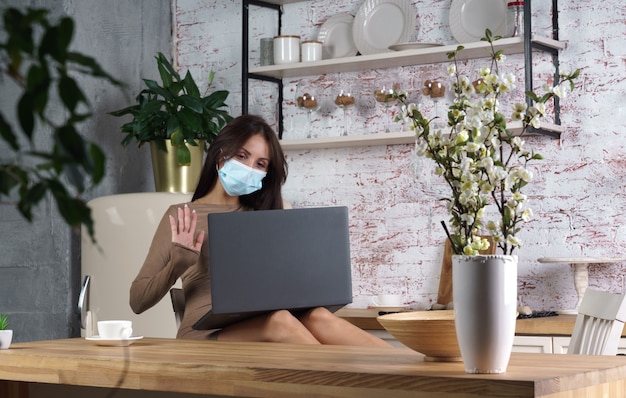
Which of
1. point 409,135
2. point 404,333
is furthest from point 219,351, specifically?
point 409,135

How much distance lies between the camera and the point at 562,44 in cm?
386

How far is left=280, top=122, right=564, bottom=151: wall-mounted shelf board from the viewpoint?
3980 millimetres

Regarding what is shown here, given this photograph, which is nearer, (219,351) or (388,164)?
(219,351)

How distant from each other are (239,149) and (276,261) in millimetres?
881

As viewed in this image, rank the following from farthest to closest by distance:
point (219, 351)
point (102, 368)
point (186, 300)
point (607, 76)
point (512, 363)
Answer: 1. point (607, 76)
2. point (186, 300)
3. point (219, 351)
4. point (102, 368)
5. point (512, 363)

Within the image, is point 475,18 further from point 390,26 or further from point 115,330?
point 115,330

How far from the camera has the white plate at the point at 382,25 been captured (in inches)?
165

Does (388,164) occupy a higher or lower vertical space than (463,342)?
higher

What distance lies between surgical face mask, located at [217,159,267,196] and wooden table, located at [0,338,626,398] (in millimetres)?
923

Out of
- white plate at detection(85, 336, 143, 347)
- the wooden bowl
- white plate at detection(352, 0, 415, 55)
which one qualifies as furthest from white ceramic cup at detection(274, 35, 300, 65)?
the wooden bowl

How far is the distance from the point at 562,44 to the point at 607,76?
0.23 m

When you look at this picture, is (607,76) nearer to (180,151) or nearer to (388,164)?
(388,164)

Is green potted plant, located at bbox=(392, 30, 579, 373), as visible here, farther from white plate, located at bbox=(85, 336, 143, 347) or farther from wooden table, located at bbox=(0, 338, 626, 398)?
white plate, located at bbox=(85, 336, 143, 347)

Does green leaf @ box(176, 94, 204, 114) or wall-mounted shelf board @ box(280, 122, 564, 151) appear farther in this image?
green leaf @ box(176, 94, 204, 114)
